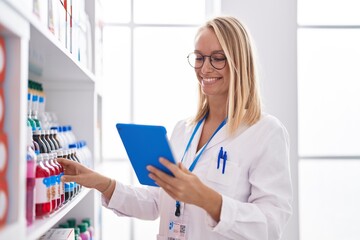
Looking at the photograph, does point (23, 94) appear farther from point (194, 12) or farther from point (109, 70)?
point (194, 12)

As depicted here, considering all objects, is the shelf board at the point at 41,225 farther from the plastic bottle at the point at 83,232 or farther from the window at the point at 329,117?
the window at the point at 329,117

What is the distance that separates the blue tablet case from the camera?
125 centimetres

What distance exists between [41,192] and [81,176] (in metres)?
0.43

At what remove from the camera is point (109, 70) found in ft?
10.5

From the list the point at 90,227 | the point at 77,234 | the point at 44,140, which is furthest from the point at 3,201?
the point at 90,227

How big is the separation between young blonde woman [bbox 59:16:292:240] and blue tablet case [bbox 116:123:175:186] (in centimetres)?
27

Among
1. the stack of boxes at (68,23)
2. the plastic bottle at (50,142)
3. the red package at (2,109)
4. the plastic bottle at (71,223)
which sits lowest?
the plastic bottle at (71,223)

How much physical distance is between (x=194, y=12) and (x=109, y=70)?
81cm

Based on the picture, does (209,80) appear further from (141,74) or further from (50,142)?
(141,74)

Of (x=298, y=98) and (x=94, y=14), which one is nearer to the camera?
(x=94, y=14)

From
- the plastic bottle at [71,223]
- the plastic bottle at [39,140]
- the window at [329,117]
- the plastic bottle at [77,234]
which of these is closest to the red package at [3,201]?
the plastic bottle at [39,140]

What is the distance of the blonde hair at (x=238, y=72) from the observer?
67.1 inches

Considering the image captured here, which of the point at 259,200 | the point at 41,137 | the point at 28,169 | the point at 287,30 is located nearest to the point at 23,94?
the point at 28,169

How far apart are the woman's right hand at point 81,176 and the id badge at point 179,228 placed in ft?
1.10
